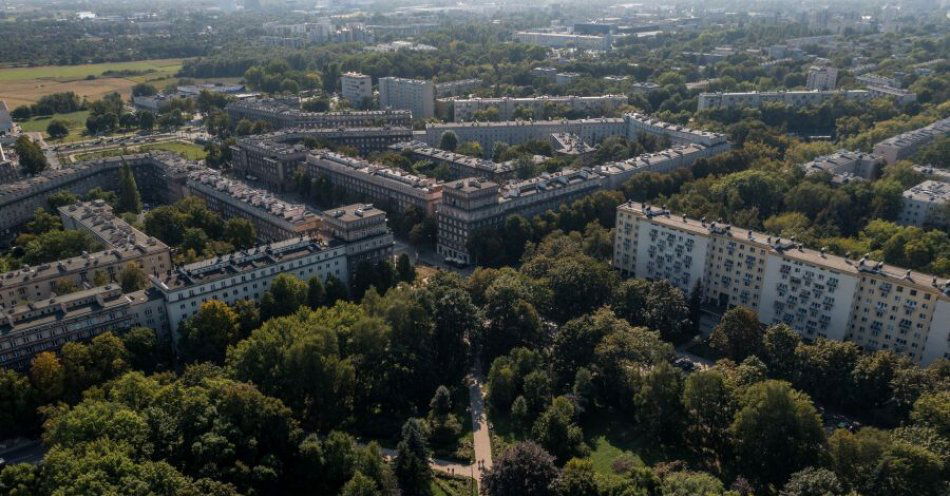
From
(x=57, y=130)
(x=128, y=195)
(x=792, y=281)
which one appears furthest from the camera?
(x=57, y=130)

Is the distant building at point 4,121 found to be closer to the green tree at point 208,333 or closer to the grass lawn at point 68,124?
the grass lawn at point 68,124

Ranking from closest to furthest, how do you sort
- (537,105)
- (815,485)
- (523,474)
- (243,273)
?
1. (815,485)
2. (523,474)
3. (243,273)
4. (537,105)

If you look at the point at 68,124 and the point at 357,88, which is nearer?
the point at 68,124

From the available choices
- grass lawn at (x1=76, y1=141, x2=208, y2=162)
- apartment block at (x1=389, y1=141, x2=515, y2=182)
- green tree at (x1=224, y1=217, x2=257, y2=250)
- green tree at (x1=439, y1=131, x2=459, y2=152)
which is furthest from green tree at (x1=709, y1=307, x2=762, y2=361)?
grass lawn at (x1=76, y1=141, x2=208, y2=162)

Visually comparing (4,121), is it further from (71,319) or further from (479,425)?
(479,425)

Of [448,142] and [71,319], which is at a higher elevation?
[71,319]

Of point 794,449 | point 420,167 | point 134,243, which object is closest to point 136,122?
point 420,167

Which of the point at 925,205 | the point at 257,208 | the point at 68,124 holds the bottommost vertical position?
the point at 68,124

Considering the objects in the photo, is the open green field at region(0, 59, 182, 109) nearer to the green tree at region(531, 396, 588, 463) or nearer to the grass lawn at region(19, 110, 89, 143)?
the grass lawn at region(19, 110, 89, 143)

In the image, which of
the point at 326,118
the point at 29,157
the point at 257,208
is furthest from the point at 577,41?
the point at 257,208
